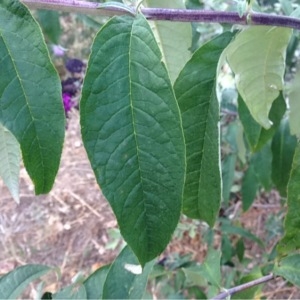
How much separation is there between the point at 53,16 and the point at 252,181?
80 cm

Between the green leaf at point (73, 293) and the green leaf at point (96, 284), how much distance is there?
18 millimetres

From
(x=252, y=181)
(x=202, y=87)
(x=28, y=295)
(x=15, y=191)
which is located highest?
(x=202, y=87)

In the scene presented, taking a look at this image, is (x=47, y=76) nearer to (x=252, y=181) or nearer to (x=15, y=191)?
(x=15, y=191)

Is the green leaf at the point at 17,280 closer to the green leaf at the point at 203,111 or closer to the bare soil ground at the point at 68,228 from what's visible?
the green leaf at the point at 203,111

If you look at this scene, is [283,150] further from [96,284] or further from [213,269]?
[96,284]

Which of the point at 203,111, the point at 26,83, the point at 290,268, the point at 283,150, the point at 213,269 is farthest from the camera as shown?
the point at 283,150

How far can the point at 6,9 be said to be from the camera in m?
0.59

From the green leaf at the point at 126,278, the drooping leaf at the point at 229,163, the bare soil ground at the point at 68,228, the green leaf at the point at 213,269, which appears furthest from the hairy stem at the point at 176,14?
the bare soil ground at the point at 68,228

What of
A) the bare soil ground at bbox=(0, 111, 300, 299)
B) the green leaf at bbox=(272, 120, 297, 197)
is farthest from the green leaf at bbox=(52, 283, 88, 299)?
the bare soil ground at bbox=(0, 111, 300, 299)

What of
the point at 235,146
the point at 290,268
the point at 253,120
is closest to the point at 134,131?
the point at 290,268

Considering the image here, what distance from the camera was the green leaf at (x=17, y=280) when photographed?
0.96 metres

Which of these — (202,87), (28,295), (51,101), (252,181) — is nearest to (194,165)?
(202,87)

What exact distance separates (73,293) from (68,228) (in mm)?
2434

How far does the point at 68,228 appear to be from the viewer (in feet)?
11.0
